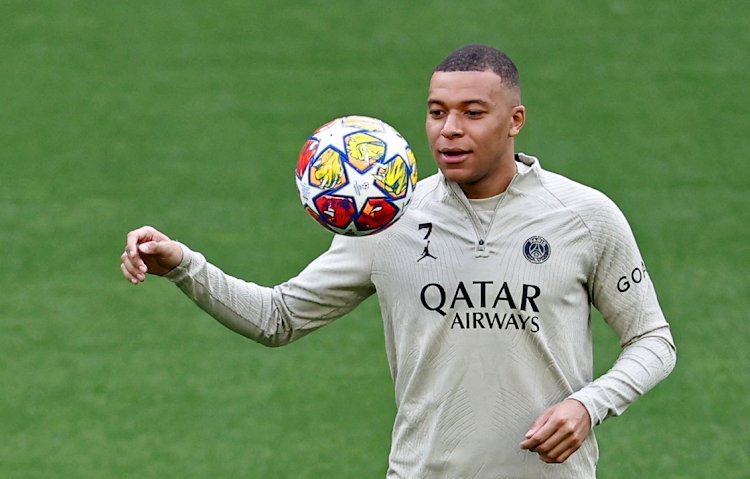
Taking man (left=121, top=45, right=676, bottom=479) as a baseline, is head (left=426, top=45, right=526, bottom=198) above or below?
above

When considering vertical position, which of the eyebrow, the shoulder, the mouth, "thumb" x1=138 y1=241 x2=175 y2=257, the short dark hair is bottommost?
"thumb" x1=138 y1=241 x2=175 y2=257

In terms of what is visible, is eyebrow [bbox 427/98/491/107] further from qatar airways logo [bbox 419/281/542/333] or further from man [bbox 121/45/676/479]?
qatar airways logo [bbox 419/281/542/333]

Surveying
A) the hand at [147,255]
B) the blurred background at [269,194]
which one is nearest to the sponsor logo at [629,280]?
the hand at [147,255]

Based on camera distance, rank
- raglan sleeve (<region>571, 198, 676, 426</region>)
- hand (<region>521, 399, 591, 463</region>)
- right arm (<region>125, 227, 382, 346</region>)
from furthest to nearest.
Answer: right arm (<region>125, 227, 382, 346</region>) → raglan sleeve (<region>571, 198, 676, 426</region>) → hand (<region>521, 399, 591, 463</region>)

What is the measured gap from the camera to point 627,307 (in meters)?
4.20

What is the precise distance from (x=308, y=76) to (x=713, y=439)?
→ 558 cm

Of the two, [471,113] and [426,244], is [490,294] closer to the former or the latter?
[426,244]

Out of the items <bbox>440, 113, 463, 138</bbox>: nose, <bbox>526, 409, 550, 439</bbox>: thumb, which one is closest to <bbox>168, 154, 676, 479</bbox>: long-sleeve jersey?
<bbox>526, 409, 550, 439</bbox>: thumb

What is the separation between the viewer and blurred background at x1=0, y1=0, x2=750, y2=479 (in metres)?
7.88

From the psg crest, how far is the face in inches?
10.7

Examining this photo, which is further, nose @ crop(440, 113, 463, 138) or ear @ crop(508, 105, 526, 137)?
ear @ crop(508, 105, 526, 137)

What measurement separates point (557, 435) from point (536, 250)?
2.02 feet

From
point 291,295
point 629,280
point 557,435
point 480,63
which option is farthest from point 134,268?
point 629,280

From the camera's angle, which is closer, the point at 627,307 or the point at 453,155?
the point at 453,155
